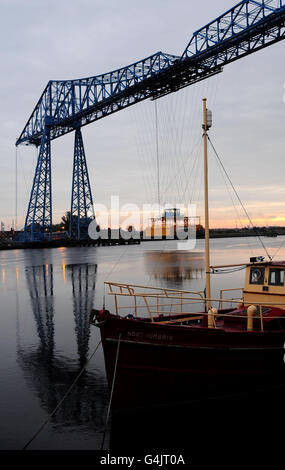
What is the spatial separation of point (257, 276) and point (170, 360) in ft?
16.5

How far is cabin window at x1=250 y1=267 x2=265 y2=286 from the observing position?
1335 centimetres

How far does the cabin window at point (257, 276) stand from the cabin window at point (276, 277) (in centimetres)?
28

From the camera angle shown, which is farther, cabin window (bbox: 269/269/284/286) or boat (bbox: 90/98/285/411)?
cabin window (bbox: 269/269/284/286)

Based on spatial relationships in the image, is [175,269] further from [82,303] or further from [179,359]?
[179,359]

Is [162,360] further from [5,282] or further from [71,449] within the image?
[5,282]

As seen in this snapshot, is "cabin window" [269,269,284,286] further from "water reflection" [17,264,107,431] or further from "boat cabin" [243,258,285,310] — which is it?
"water reflection" [17,264,107,431]

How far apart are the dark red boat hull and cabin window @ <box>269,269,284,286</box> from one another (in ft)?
8.82

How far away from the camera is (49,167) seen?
307 feet

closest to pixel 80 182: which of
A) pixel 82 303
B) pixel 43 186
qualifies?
pixel 43 186

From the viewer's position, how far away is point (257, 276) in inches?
531

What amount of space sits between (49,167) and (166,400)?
8889 cm

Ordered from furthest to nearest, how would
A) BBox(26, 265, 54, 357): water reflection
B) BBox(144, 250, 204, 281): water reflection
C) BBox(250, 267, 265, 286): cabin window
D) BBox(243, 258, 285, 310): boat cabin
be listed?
BBox(144, 250, 204, 281): water reflection → BBox(26, 265, 54, 357): water reflection → BBox(250, 267, 265, 286): cabin window → BBox(243, 258, 285, 310): boat cabin

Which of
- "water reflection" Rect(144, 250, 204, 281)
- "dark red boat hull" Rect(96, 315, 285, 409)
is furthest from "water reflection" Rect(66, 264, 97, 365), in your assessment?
"water reflection" Rect(144, 250, 204, 281)

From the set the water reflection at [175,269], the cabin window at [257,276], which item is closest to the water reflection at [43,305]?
the cabin window at [257,276]
